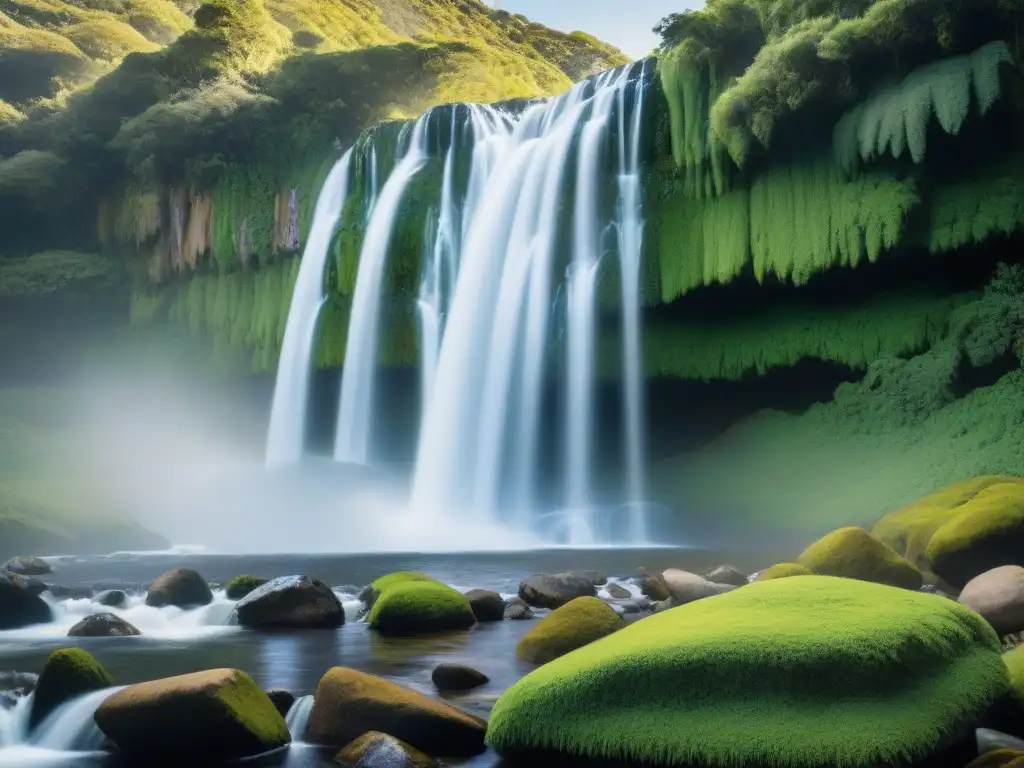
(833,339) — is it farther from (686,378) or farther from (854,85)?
(854,85)

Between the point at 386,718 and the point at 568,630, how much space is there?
2.58 metres

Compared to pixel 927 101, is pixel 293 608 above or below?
below

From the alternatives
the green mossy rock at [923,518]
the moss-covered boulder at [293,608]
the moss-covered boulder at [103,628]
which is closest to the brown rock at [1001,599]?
the green mossy rock at [923,518]

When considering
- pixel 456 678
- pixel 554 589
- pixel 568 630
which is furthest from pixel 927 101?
pixel 456 678

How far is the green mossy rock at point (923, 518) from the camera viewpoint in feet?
43.1

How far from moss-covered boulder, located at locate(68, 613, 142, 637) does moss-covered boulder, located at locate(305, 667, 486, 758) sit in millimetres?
4601

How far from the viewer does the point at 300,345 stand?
90.0 ft

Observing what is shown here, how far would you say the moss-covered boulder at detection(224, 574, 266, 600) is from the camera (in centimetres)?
1177

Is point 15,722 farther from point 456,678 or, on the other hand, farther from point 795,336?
point 795,336

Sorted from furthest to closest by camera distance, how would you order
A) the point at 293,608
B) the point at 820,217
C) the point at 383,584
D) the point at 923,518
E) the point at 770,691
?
the point at 820,217 < the point at 923,518 < the point at 383,584 < the point at 293,608 < the point at 770,691

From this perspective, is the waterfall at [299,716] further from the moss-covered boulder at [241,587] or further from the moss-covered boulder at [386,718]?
the moss-covered boulder at [241,587]

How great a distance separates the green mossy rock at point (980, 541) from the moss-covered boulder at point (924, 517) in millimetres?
1266

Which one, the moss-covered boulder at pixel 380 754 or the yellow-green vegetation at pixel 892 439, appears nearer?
the moss-covered boulder at pixel 380 754

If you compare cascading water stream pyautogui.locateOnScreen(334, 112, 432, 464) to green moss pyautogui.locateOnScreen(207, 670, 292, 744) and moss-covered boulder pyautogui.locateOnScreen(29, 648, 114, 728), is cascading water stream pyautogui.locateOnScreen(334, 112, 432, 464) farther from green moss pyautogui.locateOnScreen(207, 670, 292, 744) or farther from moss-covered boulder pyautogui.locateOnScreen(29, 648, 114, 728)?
green moss pyautogui.locateOnScreen(207, 670, 292, 744)
